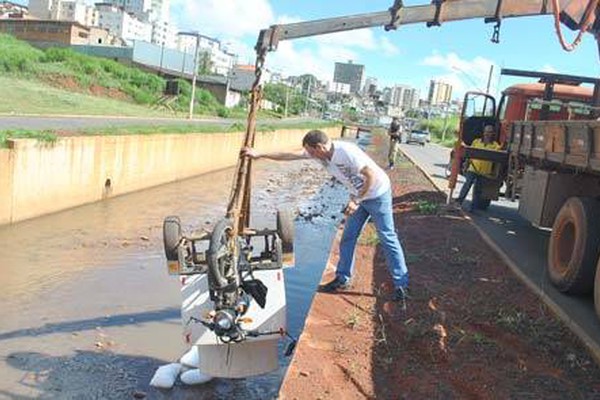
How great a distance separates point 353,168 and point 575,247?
271 centimetres

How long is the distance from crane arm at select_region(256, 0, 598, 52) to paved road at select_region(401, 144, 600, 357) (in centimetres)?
299

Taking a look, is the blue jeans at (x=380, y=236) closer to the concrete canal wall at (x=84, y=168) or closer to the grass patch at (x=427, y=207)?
the grass patch at (x=427, y=207)

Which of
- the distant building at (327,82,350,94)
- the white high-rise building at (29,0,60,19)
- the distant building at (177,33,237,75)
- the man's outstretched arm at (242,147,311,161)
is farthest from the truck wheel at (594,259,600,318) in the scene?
the distant building at (327,82,350,94)

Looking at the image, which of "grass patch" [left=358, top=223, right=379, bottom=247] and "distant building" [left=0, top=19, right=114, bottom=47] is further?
"distant building" [left=0, top=19, right=114, bottom=47]

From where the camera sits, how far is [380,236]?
21.7ft

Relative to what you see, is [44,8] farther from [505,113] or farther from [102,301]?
[102,301]

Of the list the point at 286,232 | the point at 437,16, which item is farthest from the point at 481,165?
the point at 286,232

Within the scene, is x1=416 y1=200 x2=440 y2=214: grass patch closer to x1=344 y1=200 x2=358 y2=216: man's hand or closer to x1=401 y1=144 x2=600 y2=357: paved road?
x1=401 y1=144 x2=600 y2=357: paved road

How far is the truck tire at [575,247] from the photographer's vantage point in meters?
7.21

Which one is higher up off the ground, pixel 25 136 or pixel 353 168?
pixel 353 168

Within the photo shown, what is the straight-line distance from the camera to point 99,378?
5.94m

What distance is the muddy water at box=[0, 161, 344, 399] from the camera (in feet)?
19.2

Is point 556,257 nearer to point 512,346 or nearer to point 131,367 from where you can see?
point 512,346

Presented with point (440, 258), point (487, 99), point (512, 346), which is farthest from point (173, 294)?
point (487, 99)
